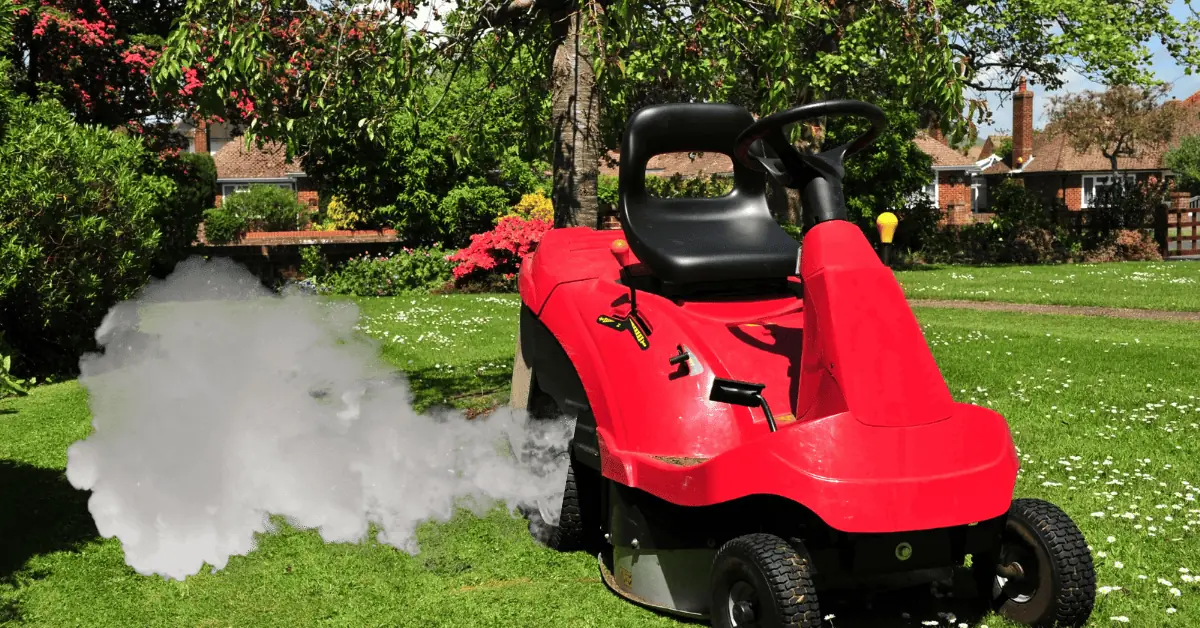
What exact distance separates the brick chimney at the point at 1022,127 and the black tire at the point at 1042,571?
4851 cm

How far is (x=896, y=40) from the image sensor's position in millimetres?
6539

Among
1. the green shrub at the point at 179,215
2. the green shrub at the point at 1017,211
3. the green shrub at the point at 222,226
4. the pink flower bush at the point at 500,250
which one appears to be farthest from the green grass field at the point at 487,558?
the green shrub at the point at 222,226

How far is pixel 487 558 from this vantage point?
177 inches

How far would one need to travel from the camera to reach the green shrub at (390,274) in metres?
18.0

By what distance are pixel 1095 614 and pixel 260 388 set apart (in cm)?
374

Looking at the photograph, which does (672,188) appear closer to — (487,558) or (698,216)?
(698,216)

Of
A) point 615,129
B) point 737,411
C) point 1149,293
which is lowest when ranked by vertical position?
point 1149,293

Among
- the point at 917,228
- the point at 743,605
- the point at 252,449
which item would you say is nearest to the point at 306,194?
the point at 917,228

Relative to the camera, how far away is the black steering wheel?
3.50m

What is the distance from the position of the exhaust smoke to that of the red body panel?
1047 mm

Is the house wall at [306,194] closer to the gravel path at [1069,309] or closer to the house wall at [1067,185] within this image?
the gravel path at [1069,309]

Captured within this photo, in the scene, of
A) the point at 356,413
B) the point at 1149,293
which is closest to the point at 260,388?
the point at 356,413

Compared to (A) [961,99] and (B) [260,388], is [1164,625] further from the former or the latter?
(B) [260,388]

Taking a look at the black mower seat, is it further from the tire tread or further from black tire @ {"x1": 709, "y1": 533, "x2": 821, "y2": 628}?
the tire tread
